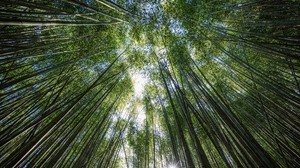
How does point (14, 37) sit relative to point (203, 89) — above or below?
below

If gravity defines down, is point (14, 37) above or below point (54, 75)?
below

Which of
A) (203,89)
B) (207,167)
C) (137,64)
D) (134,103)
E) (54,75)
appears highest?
(137,64)

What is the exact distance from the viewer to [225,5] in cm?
603

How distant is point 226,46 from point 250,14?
143cm

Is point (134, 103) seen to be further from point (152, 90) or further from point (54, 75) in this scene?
point (54, 75)

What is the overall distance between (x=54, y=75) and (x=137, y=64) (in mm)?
2882

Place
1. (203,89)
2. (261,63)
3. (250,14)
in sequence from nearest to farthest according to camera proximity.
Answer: (203,89) → (250,14) → (261,63)

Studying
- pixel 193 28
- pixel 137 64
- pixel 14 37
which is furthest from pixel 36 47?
pixel 193 28

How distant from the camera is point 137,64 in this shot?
7.20 meters

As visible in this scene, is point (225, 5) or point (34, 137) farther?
point (225, 5)

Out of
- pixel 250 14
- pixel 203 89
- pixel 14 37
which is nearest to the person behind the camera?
pixel 14 37

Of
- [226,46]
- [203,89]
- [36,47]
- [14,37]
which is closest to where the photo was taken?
[14,37]

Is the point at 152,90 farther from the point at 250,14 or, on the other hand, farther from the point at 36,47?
the point at 36,47

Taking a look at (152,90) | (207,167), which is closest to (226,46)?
(152,90)
